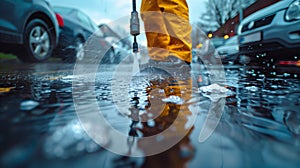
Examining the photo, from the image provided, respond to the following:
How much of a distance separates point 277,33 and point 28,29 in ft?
9.71

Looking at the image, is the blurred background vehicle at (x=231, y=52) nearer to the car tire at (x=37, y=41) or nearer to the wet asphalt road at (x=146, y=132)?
the wet asphalt road at (x=146, y=132)

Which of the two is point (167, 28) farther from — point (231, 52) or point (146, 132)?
point (231, 52)

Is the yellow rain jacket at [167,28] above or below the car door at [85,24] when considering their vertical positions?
below

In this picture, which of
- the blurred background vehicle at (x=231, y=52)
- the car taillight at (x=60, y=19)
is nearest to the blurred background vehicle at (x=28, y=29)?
the car taillight at (x=60, y=19)

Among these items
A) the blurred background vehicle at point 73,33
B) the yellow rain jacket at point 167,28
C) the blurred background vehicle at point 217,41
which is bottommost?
the yellow rain jacket at point 167,28

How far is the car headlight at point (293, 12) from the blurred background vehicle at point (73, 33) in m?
3.22

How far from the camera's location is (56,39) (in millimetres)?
2762

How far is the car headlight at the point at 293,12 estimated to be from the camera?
5.65ft

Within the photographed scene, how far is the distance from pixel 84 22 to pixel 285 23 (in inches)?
140

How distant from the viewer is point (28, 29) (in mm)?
2207

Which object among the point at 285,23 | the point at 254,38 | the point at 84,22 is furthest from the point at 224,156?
the point at 84,22

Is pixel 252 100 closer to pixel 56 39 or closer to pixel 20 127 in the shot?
pixel 20 127

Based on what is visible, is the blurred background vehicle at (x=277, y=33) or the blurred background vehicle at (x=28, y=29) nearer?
the blurred background vehicle at (x=277, y=33)

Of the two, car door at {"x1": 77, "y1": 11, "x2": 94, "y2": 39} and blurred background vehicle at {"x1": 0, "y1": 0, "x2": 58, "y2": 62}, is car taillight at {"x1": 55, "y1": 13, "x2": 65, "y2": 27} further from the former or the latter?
car door at {"x1": 77, "y1": 11, "x2": 94, "y2": 39}
